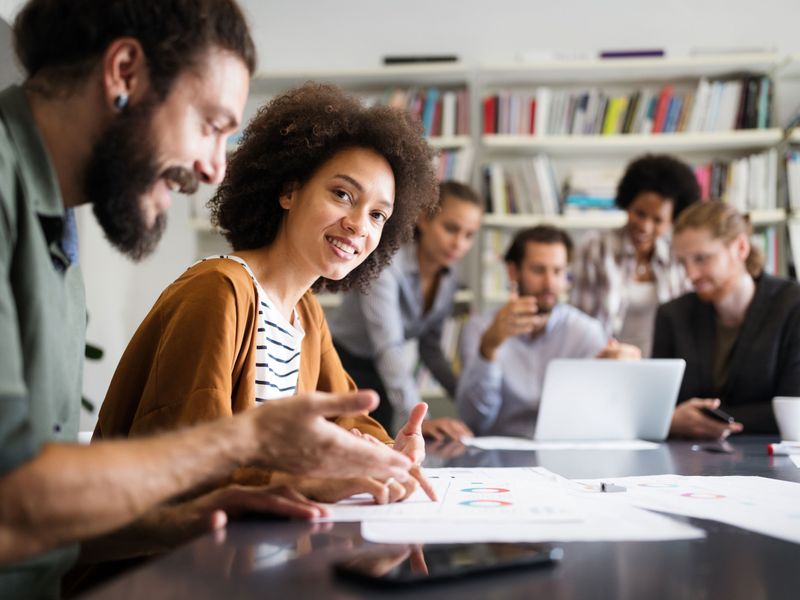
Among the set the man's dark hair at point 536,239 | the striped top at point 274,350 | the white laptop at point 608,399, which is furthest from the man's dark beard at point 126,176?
the man's dark hair at point 536,239

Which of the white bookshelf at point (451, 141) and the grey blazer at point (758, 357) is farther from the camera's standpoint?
the white bookshelf at point (451, 141)

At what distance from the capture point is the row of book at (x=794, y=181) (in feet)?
11.8

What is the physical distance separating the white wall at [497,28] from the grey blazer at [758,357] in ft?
6.35

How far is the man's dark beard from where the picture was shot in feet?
2.84

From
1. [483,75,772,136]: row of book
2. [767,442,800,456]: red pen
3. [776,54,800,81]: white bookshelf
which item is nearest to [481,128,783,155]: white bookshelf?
[483,75,772,136]: row of book

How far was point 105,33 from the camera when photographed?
85cm

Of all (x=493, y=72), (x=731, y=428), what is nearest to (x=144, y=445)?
(x=731, y=428)

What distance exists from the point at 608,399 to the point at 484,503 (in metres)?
1.16

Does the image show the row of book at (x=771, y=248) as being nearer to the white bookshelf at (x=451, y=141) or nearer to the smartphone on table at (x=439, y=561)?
the white bookshelf at (x=451, y=141)

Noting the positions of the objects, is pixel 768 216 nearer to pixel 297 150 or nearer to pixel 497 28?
pixel 497 28

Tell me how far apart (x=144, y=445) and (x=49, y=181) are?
0.31 meters

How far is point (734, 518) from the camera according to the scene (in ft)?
2.93

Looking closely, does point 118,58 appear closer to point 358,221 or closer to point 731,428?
point 358,221

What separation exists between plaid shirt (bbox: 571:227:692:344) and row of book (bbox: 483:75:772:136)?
0.73 meters
